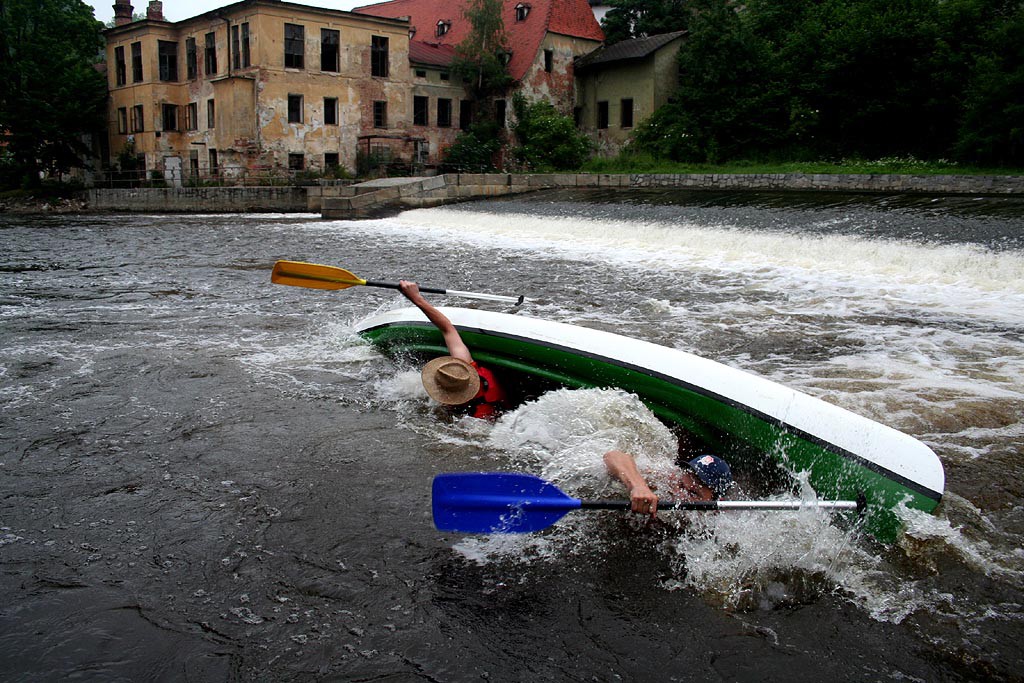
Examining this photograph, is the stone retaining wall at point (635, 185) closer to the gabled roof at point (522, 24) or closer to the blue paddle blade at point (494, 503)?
the gabled roof at point (522, 24)

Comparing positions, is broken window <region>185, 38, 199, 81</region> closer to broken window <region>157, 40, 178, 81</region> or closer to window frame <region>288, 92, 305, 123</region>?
broken window <region>157, 40, 178, 81</region>

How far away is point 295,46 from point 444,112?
23.4 feet

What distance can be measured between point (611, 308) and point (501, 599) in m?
6.24

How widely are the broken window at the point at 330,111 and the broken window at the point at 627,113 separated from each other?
462 inches

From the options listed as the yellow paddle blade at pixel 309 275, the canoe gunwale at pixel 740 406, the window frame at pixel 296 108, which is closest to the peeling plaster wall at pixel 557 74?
the window frame at pixel 296 108

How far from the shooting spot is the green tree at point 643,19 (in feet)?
122

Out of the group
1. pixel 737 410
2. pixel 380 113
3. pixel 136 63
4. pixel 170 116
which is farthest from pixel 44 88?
pixel 737 410

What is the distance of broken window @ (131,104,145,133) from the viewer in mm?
35062

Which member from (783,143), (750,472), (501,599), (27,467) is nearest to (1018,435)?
(750,472)

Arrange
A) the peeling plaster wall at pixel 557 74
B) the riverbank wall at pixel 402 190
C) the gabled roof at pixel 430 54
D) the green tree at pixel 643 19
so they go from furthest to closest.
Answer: the green tree at pixel 643 19 < the gabled roof at pixel 430 54 < the peeling plaster wall at pixel 557 74 < the riverbank wall at pixel 402 190

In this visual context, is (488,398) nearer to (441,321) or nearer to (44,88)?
(441,321)

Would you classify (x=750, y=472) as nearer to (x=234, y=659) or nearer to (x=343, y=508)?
(x=343, y=508)

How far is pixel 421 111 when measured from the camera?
3584cm

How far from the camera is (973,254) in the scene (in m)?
10.7
